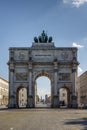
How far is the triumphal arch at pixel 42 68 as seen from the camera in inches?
3204

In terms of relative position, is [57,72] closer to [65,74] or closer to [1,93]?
[65,74]

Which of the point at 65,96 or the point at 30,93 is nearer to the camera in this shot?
the point at 30,93

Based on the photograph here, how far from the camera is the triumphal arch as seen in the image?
81.4m

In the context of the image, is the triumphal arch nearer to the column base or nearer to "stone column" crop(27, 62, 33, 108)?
"stone column" crop(27, 62, 33, 108)

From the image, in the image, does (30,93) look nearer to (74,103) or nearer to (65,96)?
(74,103)

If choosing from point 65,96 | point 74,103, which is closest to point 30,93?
point 74,103

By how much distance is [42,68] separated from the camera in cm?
8206

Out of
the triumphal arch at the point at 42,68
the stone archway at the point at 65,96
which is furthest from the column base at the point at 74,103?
the stone archway at the point at 65,96

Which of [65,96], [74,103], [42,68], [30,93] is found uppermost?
[42,68]

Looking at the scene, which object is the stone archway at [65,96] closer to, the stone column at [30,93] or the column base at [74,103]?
the column base at [74,103]

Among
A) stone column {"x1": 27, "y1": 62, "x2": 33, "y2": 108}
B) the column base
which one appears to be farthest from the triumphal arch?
the column base

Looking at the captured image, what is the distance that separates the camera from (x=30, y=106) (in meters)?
80.5

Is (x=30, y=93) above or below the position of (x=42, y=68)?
below

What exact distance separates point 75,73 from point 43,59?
28.1 feet
